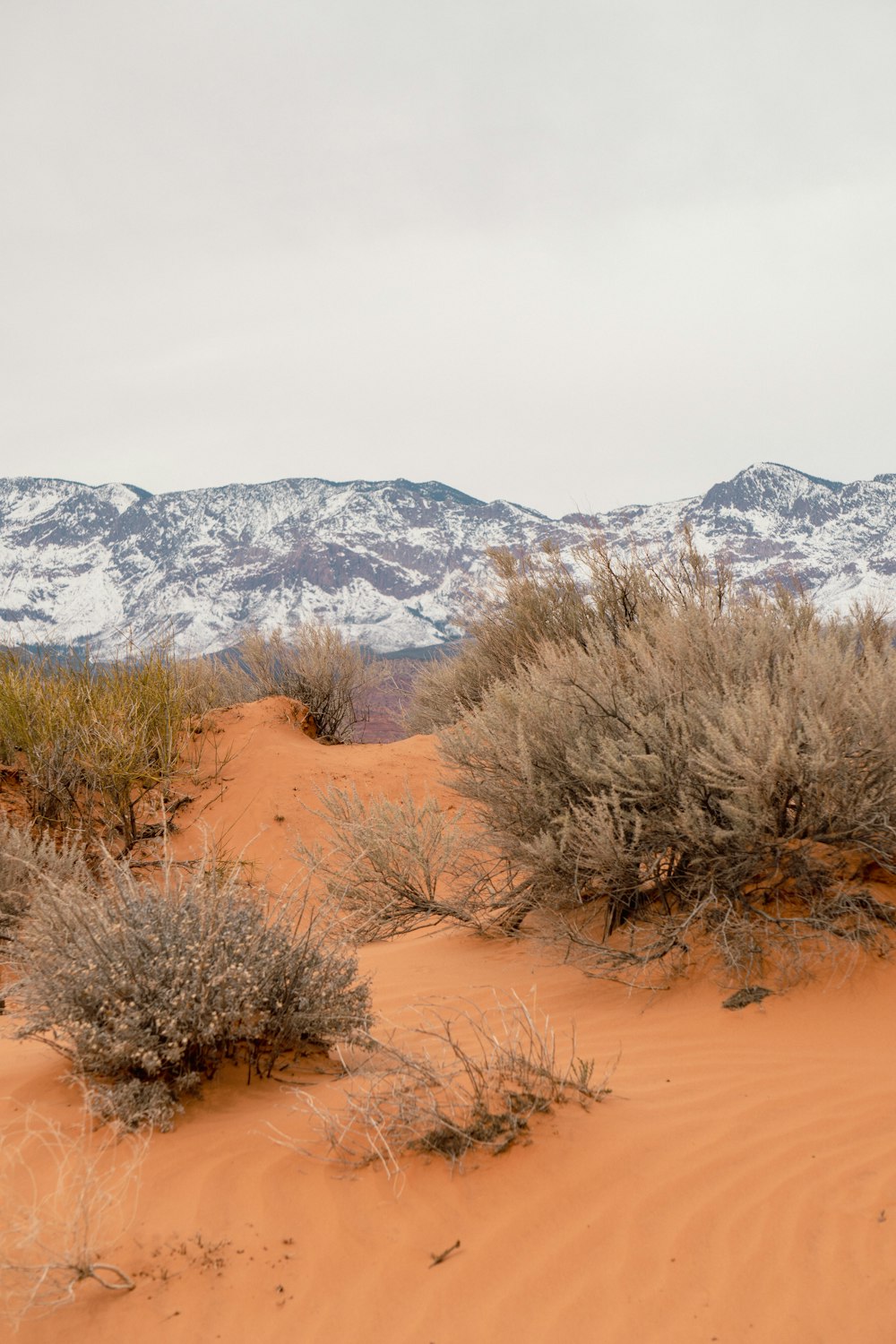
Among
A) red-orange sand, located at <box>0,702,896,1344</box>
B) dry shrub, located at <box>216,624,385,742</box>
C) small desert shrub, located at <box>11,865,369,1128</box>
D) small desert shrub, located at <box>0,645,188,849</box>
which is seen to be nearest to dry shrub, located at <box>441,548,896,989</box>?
red-orange sand, located at <box>0,702,896,1344</box>

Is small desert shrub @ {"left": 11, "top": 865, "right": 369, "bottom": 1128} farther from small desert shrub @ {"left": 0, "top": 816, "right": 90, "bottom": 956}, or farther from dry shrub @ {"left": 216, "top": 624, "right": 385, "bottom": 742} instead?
dry shrub @ {"left": 216, "top": 624, "right": 385, "bottom": 742}

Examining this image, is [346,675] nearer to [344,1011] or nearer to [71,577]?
[344,1011]

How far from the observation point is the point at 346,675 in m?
16.6

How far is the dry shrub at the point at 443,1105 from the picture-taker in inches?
106

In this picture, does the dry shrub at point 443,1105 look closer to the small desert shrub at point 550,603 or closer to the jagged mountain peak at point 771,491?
the small desert shrub at point 550,603

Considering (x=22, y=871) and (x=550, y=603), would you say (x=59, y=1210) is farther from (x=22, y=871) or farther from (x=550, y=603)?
(x=550, y=603)

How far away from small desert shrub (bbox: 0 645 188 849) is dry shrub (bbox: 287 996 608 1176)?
6.51 meters

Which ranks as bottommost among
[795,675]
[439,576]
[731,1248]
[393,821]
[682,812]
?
[731,1248]

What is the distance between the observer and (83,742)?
28.9ft

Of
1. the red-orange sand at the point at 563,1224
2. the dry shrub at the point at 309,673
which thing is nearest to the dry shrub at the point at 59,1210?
the red-orange sand at the point at 563,1224

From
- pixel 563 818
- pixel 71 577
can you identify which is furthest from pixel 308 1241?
pixel 71 577

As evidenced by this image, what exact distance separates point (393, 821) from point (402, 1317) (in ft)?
12.5

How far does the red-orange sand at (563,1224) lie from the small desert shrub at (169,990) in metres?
0.17

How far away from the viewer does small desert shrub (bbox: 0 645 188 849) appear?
8.81 meters
